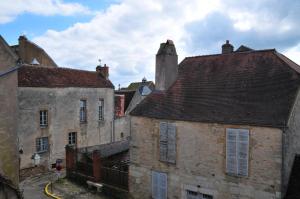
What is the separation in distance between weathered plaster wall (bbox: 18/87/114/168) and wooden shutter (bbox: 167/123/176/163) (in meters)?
11.2

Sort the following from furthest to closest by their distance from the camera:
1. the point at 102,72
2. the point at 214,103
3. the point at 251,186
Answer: the point at 102,72, the point at 214,103, the point at 251,186

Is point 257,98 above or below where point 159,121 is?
above

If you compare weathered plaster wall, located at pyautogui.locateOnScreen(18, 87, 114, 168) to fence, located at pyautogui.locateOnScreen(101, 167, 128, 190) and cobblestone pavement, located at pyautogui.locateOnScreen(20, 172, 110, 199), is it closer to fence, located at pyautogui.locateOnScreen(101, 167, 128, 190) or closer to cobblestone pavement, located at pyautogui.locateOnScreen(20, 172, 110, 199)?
cobblestone pavement, located at pyautogui.locateOnScreen(20, 172, 110, 199)

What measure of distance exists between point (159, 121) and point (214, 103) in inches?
121

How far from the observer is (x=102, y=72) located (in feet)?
98.9

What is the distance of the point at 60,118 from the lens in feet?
80.7

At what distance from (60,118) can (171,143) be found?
1157cm

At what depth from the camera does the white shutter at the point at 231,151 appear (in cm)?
1401

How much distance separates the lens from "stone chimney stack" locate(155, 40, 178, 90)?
17734 millimetres

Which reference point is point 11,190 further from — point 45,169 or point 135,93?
point 135,93

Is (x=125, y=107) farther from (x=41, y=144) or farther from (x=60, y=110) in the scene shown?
(x=41, y=144)

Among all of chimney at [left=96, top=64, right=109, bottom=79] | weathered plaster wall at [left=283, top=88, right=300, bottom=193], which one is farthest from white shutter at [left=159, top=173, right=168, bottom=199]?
chimney at [left=96, top=64, right=109, bottom=79]

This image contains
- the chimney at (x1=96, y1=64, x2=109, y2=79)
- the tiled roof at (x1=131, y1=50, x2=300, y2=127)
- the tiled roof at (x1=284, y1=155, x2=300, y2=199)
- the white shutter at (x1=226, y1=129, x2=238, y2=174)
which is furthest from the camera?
the chimney at (x1=96, y1=64, x2=109, y2=79)

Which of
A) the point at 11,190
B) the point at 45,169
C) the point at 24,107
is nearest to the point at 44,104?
the point at 24,107
